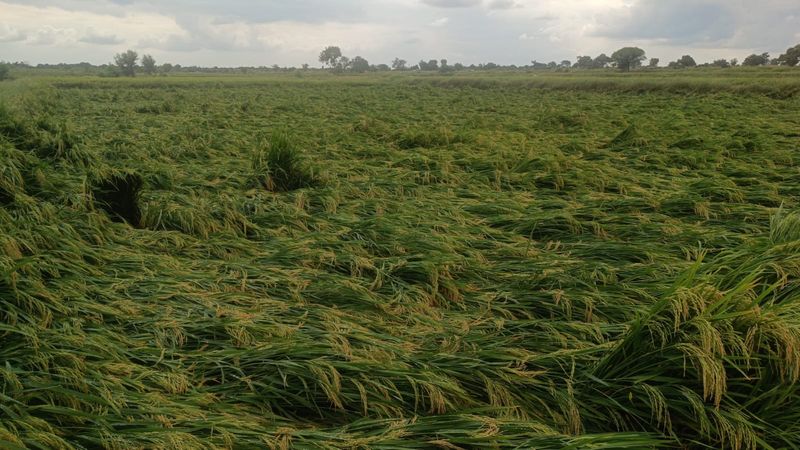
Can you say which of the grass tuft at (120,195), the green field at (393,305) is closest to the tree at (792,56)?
the green field at (393,305)

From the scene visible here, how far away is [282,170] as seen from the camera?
300 inches

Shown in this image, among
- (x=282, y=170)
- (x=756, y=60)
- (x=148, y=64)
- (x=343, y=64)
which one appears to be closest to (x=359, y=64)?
(x=343, y=64)

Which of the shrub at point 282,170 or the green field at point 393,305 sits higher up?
the shrub at point 282,170

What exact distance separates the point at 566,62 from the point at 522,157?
458 ft

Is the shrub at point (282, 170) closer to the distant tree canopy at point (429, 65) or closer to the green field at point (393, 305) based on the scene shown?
the green field at point (393, 305)

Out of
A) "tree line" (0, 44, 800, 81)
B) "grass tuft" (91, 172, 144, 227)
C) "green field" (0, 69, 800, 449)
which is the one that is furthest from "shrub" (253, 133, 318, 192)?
"tree line" (0, 44, 800, 81)

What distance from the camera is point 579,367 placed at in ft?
9.96

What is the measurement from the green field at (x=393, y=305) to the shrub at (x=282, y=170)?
33 mm

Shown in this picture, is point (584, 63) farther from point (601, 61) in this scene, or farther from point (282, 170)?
point (282, 170)

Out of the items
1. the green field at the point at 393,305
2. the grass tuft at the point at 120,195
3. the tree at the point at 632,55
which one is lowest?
the green field at the point at 393,305

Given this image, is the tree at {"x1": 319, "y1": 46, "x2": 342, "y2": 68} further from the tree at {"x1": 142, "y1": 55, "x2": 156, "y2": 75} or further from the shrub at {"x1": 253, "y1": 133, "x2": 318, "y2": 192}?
the shrub at {"x1": 253, "y1": 133, "x2": 318, "y2": 192}

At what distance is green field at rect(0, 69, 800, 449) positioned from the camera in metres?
2.51

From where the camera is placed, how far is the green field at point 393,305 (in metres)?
2.51

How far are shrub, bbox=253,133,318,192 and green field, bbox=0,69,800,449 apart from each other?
0.03 m
